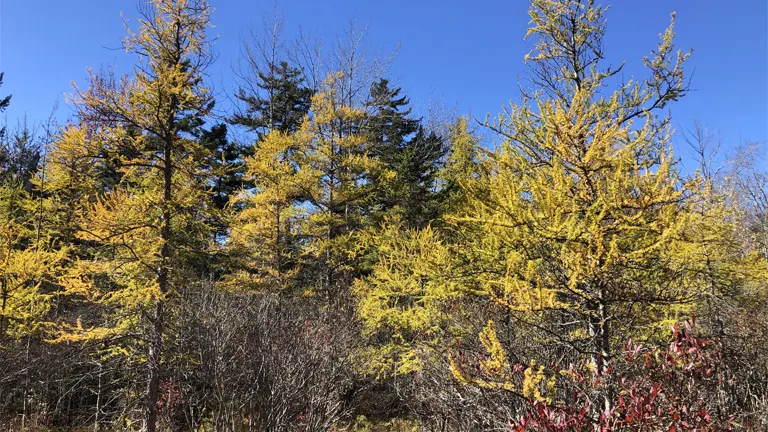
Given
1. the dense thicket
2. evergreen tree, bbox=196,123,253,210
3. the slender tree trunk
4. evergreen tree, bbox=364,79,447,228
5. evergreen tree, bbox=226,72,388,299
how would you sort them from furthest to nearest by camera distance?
evergreen tree, bbox=196,123,253,210 → evergreen tree, bbox=364,79,447,228 → evergreen tree, bbox=226,72,388,299 → the slender tree trunk → the dense thicket

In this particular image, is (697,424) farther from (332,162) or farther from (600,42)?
(332,162)

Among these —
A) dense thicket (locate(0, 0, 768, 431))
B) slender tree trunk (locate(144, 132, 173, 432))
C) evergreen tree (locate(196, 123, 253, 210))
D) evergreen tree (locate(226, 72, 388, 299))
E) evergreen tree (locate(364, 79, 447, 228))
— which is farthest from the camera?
evergreen tree (locate(196, 123, 253, 210))

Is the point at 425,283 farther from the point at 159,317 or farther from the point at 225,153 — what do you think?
the point at 225,153

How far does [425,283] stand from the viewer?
1002 centimetres

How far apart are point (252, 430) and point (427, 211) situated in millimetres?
12615

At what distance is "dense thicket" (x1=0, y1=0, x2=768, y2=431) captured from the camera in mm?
4316

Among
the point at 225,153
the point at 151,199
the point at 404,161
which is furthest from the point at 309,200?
the point at 225,153

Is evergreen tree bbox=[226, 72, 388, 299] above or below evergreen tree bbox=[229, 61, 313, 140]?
below

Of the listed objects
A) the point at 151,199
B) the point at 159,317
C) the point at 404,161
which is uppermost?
the point at 404,161

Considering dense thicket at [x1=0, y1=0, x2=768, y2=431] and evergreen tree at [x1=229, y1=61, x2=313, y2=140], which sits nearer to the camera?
dense thicket at [x1=0, y1=0, x2=768, y2=431]

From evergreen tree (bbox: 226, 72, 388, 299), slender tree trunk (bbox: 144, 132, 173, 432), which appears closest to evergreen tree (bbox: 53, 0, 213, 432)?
slender tree trunk (bbox: 144, 132, 173, 432)

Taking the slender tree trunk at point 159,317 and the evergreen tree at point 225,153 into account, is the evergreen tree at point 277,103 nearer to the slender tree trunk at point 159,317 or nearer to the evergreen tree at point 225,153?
the evergreen tree at point 225,153

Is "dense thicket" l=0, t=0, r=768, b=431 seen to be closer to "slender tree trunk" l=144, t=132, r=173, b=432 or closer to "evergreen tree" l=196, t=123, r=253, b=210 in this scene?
"slender tree trunk" l=144, t=132, r=173, b=432

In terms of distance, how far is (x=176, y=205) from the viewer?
844cm
